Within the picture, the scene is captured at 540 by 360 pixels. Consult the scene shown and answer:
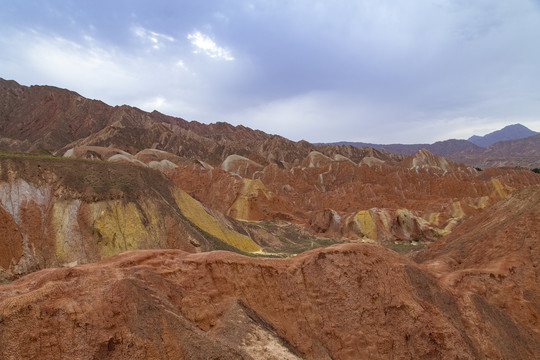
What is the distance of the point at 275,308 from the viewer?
12.8 meters

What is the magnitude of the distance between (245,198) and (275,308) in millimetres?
43968

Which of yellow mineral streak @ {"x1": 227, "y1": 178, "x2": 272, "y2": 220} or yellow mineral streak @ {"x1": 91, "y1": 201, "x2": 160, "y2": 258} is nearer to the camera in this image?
yellow mineral streak @ {"x1": 91, "y1": 201, "x2": 160, "y2": 258}

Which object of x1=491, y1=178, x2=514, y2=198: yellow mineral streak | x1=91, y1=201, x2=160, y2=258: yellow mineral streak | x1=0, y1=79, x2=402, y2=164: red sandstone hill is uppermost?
x1=0, y1=79, x2=402, y2=164: red sandstone hill

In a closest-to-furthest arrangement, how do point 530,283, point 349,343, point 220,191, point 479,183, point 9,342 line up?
point 9,342, point 349,343, point 530,283, point 220,191, point 479,183

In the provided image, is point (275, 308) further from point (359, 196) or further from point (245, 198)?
point (359, 196)

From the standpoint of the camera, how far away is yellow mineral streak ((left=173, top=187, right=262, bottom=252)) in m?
32.2

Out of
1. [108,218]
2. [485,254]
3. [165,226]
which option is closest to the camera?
[485,254]

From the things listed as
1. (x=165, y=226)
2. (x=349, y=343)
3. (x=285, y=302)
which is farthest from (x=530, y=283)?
(x=165, y=226)

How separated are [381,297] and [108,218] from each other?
18890 millimetres

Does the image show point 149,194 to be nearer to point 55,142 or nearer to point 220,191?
point 220,191

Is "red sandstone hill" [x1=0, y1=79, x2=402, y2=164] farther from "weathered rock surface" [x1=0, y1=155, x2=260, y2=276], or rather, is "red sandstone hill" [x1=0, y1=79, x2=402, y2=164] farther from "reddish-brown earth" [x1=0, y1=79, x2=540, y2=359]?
"reddish-brown earth" [x1=0, y1=79, x2=540, y2=359]

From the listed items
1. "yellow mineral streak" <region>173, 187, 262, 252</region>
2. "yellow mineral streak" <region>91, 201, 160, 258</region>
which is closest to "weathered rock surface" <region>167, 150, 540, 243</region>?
"yellow mineral streak" <region>173, 187, 262, 252</region>

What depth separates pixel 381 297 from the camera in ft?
42.8

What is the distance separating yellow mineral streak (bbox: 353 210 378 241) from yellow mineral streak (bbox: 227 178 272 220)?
17022 millimetres
